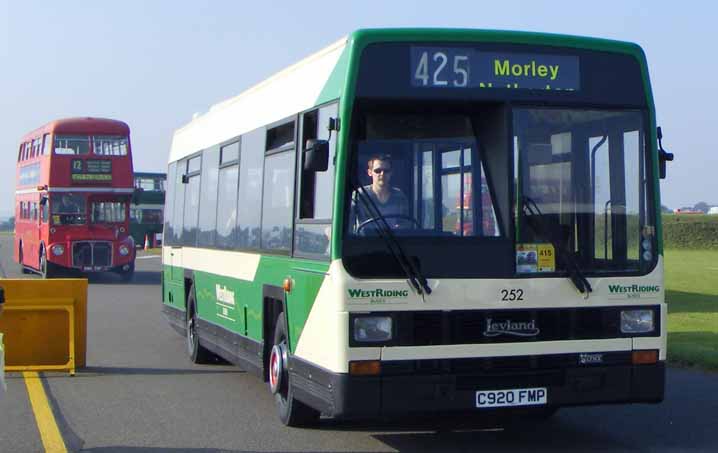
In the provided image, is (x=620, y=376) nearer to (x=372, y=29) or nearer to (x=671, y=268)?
(x=372, y=29)

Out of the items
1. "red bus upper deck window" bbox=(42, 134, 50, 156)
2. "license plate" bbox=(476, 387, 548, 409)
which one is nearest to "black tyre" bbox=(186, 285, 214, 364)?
"license plate" bbox=(476, 387, 548, 409)

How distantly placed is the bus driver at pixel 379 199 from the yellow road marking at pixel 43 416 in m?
2.93

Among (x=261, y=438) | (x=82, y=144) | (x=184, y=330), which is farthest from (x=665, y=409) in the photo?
(x=82, y=144)

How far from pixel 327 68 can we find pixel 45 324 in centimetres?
629

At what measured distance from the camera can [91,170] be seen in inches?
1262

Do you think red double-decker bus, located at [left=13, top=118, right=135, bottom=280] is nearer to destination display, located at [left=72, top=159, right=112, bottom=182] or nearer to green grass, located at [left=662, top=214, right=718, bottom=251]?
destination display, located at [left=72, top=159, right=112, bottom=182]

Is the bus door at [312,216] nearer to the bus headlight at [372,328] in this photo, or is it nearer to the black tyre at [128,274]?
the bus headlight at [372,328]

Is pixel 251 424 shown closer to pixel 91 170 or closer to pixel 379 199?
pixel 379 199

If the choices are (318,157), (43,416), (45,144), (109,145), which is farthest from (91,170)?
(318,157)

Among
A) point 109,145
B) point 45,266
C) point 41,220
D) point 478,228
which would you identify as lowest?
point 45,266

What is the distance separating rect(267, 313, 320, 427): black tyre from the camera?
30.7 feet

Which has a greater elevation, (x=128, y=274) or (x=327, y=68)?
(x=327, y=68)

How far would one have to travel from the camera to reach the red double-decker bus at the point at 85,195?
3198 centimetres

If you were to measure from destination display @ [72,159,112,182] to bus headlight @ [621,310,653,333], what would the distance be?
25.5 m
